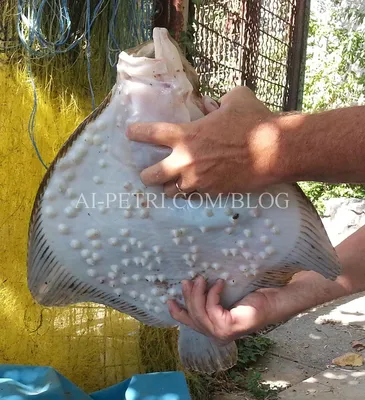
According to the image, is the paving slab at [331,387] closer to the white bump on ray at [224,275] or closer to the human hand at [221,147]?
the white bump on ray at [224,275]

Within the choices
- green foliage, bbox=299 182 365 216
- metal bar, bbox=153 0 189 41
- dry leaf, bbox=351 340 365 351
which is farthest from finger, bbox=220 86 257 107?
green foliage, bbox=299 182 365 216

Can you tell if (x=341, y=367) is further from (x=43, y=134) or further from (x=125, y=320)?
(x=43, y=134)

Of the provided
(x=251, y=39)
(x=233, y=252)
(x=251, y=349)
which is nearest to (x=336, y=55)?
(x=251, y=39)

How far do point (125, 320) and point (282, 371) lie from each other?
109 cm

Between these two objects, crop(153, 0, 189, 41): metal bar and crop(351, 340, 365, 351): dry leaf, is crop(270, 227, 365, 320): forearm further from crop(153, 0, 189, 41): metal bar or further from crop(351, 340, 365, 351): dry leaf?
crop(351, 340, 365, 351): dry leaf

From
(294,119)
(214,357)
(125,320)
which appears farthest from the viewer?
(125,320)

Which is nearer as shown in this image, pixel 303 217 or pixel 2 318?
pixel 303 217

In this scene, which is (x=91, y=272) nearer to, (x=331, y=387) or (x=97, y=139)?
(x=97, y=139)

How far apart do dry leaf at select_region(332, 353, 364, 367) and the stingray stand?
215 cm

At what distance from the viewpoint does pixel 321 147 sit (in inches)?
31.8

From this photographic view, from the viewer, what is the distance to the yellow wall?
1938 millimetres

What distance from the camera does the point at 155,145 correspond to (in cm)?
92

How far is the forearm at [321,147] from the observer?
791 mm

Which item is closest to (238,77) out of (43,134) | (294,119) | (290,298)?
(43,134)
